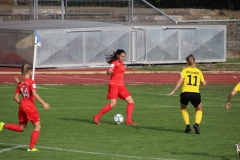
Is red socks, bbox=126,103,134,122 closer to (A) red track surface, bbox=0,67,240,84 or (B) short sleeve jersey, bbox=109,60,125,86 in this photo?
(B) short sleeve jersey, bbox=109,60,125,86

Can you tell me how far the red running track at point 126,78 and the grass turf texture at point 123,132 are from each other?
176 inches

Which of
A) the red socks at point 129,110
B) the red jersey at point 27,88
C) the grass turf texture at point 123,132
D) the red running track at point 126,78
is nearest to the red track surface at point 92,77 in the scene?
the red running track at point 126,78

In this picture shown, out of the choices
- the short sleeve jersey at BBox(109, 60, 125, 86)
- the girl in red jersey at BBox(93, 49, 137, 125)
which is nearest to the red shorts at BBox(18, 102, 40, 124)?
the girl in red jersey at BBox(93, 49, 137, 125)

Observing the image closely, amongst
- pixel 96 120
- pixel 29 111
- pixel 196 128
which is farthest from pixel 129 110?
pixel 29 111

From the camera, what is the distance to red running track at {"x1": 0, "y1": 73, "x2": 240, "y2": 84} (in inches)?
1134

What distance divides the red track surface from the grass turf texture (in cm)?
456

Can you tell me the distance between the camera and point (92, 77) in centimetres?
3066

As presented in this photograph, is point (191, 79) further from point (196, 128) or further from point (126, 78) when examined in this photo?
point (126, 78)

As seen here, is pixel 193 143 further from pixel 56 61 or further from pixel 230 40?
pixel 230 40

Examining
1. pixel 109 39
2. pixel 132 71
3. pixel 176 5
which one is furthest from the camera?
pixel 176 5

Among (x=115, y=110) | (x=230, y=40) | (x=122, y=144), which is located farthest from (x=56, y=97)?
(x=230, y=40)

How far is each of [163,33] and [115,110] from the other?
1701cm

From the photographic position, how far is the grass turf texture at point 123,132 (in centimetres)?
1325

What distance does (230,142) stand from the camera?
14648 millimetres
